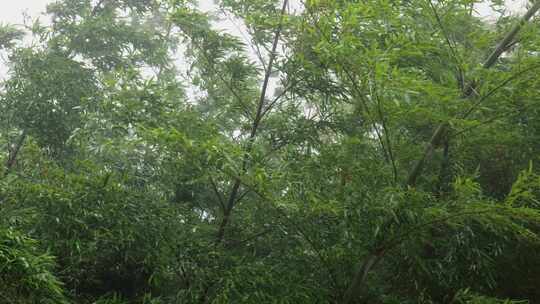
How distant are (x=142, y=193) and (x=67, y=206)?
0.55 m

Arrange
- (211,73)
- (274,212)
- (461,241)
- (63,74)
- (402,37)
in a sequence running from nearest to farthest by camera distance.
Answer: (402,37), (461,241), (274,212), (211,73), (63,74)

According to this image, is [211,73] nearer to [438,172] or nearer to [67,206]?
[67,206]

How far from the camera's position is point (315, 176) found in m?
3.36

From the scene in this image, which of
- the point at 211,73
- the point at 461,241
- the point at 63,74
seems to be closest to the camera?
the point at 461,241

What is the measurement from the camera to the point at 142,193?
3.59m

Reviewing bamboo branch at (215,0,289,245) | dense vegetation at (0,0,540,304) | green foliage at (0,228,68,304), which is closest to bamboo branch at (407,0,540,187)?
dense vegetation at (0,0,540,304)

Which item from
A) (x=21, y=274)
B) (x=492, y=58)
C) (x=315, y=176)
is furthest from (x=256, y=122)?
(x=21, y=274)

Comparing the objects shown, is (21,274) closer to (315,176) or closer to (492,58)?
(315,176)

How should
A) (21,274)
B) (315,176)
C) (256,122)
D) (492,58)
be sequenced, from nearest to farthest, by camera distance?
(21,274) → (492,58) → (315,176) → (256,122)

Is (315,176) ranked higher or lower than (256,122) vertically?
lower

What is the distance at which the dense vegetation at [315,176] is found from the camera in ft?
9.16

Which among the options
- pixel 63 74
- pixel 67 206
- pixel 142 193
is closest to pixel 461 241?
pixel 142 193

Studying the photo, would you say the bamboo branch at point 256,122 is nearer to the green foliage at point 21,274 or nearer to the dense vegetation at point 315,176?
the dense vegetation at point 315,176

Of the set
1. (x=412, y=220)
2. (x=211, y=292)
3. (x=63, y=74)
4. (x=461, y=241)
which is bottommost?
(x=211, y=292)
